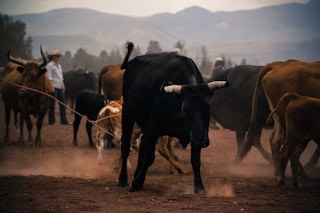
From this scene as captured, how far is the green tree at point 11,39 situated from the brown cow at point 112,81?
18.2 m

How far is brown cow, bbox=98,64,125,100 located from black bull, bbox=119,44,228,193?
550 centimetres

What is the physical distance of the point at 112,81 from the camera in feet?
45.7

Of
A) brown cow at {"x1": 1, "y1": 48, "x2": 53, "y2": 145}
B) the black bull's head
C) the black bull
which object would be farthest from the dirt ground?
the black bull's head

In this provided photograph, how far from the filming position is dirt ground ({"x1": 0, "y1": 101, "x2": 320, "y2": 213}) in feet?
20.0

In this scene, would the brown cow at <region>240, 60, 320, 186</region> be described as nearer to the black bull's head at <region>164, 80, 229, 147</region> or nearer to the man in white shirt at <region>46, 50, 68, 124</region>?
the black bull's head at <region>164, 80, 229, 147</region>

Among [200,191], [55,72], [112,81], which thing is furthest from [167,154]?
[55,72]

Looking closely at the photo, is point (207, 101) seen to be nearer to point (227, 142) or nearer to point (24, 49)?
point (227, 142)

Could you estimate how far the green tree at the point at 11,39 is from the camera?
31.8 meters

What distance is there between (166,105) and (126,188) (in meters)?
1.35

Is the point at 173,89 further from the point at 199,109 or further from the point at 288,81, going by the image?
the point at 288,81

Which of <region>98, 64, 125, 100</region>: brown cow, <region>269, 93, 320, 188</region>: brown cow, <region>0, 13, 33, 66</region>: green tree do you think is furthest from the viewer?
<region>0, 13, 33, 66</region>: green tree

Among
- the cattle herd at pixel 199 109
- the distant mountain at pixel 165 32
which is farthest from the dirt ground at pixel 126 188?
the distant mountain at pixel 165 32

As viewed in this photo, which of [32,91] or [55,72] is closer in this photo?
[32,91]

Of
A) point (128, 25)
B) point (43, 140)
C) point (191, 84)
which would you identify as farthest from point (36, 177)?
point (128, 25)
